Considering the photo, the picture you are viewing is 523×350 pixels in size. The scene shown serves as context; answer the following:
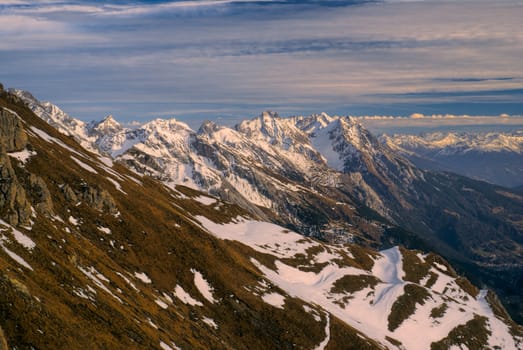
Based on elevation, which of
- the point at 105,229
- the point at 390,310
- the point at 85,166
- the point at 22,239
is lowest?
the point at 390,310

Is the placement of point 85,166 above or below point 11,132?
below

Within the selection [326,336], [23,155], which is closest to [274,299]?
[326,336]

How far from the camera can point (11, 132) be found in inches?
4776

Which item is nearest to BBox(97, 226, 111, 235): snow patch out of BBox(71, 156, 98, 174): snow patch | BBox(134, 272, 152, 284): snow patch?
BBox(134, 272, 152, 284): snow patch

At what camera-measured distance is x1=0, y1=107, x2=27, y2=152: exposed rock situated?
11912 cm

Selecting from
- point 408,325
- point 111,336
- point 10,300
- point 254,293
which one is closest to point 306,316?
point 254,293

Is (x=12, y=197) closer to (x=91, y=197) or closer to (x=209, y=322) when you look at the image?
(x=91, y=197)

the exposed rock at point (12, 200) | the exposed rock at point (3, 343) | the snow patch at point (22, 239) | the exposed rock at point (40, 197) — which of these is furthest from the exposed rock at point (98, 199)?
the exposed rock at point (3, 343)

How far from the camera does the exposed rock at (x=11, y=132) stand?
119 meters

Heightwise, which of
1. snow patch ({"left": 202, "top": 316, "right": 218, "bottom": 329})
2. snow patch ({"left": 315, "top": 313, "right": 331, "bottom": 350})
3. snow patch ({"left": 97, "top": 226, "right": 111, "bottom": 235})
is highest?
snow patch ({"left": 97, "top": 226, "right": 111, "bottom": 235})

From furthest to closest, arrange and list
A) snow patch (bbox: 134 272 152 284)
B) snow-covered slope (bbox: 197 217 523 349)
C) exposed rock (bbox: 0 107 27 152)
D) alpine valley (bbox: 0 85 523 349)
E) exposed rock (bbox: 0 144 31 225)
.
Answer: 1. snow-covered slope (bbox: 197 217 523 349)
2. exposed rock (bbox: 0 107 27 152)
3. snow patch (bbox: 134 272 152 284)
4. exposed rock (bbox: 0 144 31 225)
5. alpine valley (bbox: 0 85 523 349)

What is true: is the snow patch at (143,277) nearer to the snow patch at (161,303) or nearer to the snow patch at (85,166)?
the snow patch at (161,303)

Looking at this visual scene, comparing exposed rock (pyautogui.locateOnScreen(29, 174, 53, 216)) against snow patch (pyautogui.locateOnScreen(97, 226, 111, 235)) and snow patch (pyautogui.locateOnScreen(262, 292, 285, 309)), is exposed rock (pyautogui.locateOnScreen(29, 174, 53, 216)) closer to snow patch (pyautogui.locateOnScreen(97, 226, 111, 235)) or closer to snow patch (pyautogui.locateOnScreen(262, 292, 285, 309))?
snow patch (pyautogui.locateOnScreen(97, 226, 111, 235))

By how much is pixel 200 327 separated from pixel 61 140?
4213 inches
